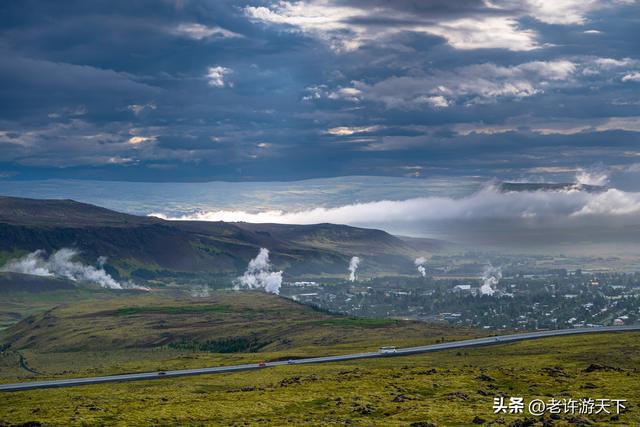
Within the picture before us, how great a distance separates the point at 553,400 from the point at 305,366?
3042 inches

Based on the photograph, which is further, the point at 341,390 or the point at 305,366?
the point at 305,366

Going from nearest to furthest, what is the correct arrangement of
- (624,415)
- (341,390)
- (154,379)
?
1. (624,415)
2. (341,390)
3. (154,379)

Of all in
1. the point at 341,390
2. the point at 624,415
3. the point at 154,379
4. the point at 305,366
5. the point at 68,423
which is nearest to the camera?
the point at 624,415

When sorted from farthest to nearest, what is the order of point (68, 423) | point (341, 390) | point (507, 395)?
point (341, 390) < point (507, 395) < point (68, 423)

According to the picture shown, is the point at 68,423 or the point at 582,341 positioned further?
the point at 582,341

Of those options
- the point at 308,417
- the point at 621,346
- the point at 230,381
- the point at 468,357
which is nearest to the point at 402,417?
the point at 308,417

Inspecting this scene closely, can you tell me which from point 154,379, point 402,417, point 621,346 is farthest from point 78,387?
point 621,346

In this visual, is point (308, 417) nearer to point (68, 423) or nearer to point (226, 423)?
point (226, 423)

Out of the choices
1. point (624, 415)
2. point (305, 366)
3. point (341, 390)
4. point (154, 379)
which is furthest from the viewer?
point (305, 366)

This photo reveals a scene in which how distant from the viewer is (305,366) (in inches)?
6540

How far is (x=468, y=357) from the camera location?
173m

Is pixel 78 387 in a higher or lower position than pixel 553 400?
lower

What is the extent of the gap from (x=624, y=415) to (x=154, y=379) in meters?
93.5

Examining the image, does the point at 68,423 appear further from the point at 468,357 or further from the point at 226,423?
the point at 468,357
